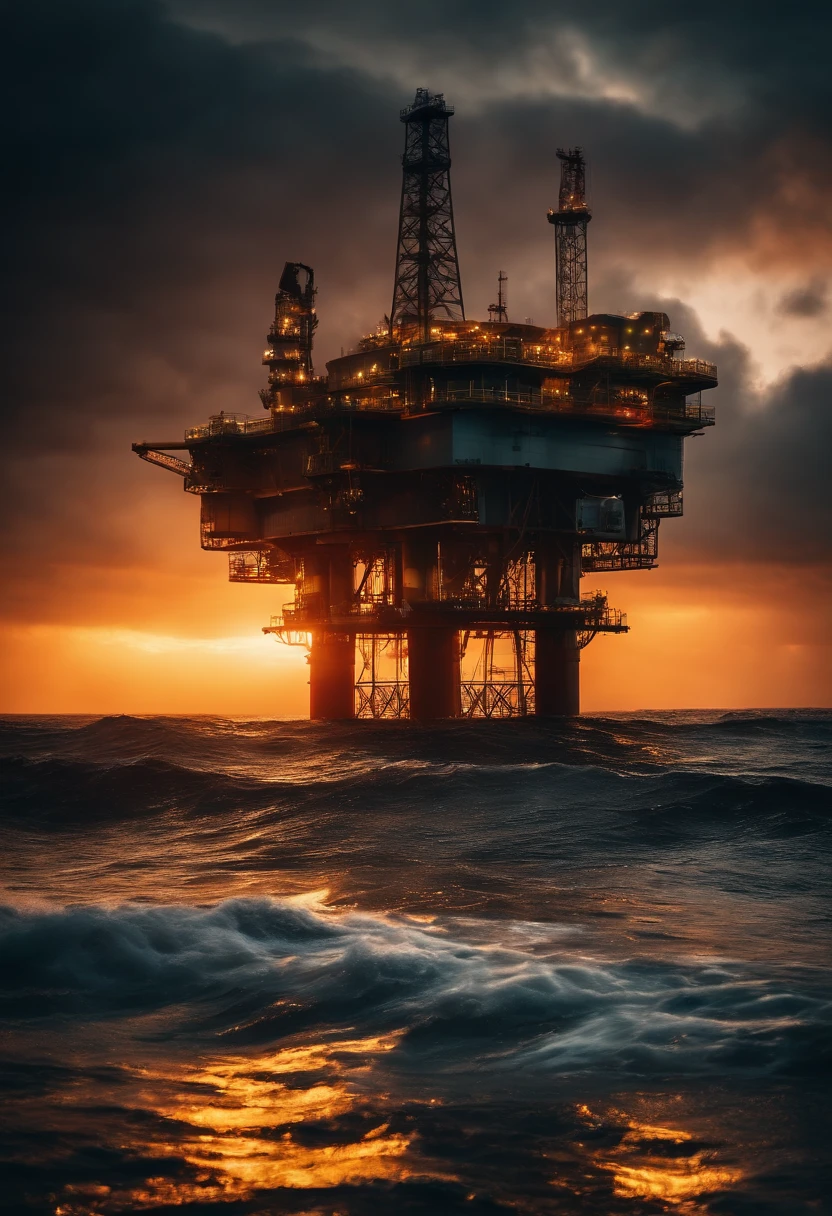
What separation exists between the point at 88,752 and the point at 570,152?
144ft

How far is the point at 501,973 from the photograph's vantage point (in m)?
14.1

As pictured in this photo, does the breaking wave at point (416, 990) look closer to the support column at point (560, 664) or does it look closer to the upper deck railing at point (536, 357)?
the upper deck railing at point (536, 357)

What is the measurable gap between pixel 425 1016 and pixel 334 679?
2346 inches

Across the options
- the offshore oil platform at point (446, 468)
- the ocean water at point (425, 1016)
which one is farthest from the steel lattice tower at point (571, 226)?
the ocean water at point (425, 1016)

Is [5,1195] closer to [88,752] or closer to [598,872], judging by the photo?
[598,872]

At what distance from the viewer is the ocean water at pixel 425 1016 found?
9.05 meters

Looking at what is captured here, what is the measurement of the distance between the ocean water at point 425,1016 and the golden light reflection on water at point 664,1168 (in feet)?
0.10

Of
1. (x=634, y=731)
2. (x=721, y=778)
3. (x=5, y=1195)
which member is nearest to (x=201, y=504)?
(x=634, y=731)

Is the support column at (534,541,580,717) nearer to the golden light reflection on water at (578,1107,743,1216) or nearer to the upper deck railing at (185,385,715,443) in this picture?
the upper deck railing at (185,385,715,443)

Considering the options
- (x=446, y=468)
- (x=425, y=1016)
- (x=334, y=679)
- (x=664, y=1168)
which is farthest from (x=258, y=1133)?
(x=334, y=679)

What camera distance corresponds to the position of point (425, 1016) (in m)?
12.9

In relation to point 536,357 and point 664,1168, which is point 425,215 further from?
point 664,1168

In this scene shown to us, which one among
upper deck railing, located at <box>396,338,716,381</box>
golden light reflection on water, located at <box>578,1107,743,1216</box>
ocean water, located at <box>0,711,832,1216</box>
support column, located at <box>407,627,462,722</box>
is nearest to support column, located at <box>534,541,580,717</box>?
support column, located at <box>407,627,462,722</box>

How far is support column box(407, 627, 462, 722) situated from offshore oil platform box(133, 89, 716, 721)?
106 mm
